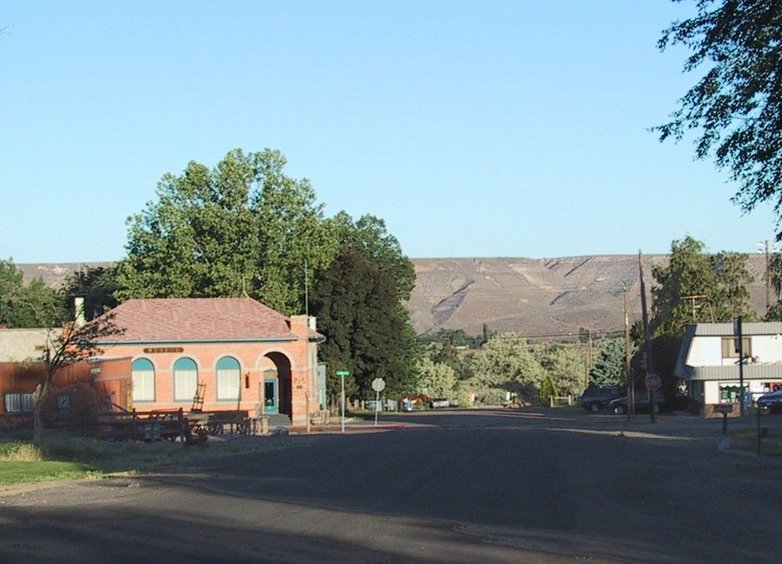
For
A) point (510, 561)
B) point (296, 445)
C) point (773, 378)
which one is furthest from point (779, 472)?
point (773, 378)

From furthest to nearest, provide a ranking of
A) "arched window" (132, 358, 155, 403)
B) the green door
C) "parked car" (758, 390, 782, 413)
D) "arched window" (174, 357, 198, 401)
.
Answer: the green door < "arched window" (174, 357, 198, 401) < "arched window" (132, 358, 155, 403) < "parked car" (758, 390, 782, 413)

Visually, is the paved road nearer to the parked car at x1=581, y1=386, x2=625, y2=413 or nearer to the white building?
the white building

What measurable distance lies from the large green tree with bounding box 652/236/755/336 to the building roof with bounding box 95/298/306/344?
1612 inches

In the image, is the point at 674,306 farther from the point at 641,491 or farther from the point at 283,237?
the point at 641,491

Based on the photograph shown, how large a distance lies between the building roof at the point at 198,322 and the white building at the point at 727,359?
25751 millimetres

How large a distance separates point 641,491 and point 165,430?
2550 centimetres

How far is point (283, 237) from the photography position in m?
86.6

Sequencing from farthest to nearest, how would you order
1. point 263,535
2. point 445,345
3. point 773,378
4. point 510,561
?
point 445,345 < point 773,378 < point 263,535 < point 510,561

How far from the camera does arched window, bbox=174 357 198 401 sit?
6456cm

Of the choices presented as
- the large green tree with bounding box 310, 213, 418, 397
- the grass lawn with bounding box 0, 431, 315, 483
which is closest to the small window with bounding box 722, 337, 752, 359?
the large green tree with bounding box 310, 213, 418, 397

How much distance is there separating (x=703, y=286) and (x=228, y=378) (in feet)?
160

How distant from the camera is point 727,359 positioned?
234 feet

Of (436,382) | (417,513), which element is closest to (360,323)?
(436,382)

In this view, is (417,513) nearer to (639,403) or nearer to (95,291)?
(639,403)
